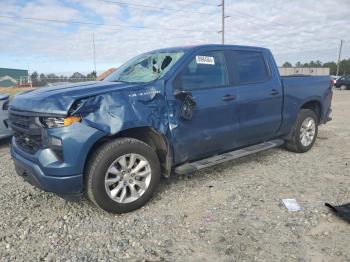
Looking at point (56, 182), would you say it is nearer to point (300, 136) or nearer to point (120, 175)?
point (120, 175)

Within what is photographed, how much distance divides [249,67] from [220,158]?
148 cm

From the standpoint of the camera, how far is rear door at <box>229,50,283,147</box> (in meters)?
4.74

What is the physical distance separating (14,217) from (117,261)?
5.03 ft

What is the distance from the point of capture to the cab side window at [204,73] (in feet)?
13.6

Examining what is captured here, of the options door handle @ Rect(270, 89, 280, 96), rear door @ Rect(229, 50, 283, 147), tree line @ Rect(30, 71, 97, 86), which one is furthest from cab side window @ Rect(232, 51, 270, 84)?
tree line @ Rect(30, 71, 97, 86)

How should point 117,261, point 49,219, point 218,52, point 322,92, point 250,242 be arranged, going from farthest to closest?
point 322,92 < point 218,52 < point 49,219 < point 250,242 < point 117,261

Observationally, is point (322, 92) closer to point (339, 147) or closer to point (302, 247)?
point (339, 147)

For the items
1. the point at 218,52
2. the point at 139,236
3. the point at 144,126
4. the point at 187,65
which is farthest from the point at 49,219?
the point at 218,52

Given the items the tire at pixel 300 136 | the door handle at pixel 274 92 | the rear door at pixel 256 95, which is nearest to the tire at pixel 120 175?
the rear door at pixel 256 95

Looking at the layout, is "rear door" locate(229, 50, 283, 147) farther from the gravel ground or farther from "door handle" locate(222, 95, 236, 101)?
the gravel ground

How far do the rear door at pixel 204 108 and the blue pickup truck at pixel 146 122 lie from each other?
0.5 inches

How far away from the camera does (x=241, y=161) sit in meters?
5.65

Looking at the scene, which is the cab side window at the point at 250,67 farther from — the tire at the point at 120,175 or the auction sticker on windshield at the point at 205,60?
the tire at the point at 120,175

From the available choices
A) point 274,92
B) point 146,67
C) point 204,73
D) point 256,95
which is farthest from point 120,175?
point 274,92
